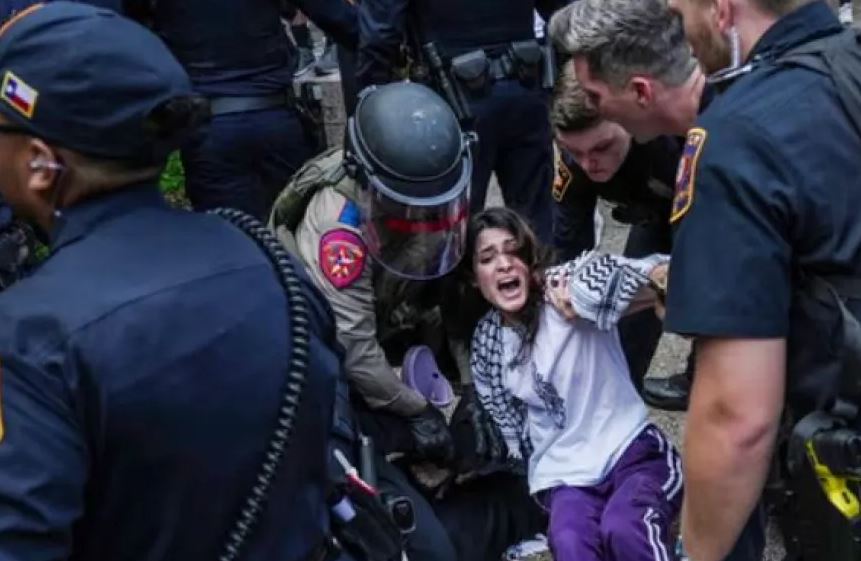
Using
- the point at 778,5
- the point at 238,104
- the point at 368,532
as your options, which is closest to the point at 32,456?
the point at 368,532

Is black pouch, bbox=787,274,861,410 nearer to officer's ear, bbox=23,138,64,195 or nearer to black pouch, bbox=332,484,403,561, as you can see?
black pouch, bbox=332,484,403,561

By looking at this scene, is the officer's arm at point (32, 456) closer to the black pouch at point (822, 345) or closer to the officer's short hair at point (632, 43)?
the black pouch at point (822, 345)

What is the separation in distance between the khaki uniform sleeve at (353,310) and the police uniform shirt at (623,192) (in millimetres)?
786

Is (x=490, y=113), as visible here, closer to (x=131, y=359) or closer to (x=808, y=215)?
(x=808, y=215)

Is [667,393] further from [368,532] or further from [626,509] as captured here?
[368,532]

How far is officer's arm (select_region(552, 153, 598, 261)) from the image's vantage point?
4008mm

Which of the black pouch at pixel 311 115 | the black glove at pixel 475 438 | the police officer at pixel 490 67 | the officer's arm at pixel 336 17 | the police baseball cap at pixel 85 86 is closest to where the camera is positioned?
the police baseball cap at pixel 85 86

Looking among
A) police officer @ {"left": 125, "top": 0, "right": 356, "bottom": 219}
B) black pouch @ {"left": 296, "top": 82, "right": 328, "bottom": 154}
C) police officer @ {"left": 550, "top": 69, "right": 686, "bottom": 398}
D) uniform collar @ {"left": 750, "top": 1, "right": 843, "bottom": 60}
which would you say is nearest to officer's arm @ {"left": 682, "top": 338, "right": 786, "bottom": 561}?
uniform collar @ {"left": 750, "top": 1, "right": 843, "bottom": 60}

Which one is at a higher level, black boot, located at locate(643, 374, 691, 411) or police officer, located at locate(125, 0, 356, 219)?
police officer, located at locate(125, 0, 356, 219)

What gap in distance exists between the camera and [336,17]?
501 centimetres

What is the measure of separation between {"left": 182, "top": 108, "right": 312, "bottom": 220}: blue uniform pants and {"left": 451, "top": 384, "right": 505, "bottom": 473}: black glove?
1.45 m

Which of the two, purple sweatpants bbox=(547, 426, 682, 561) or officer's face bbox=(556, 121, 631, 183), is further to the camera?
officer's face bbox=(556, 121, 631, 183)

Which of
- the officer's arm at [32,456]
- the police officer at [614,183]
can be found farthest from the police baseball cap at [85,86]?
the police officer at [614,183]

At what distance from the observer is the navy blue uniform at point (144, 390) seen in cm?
178
